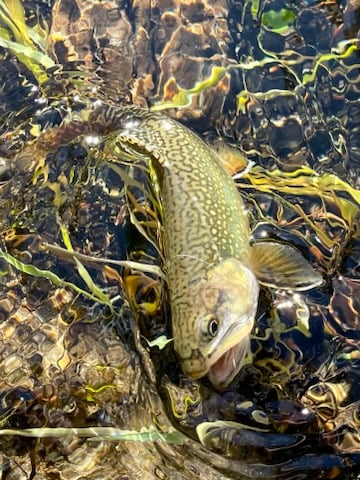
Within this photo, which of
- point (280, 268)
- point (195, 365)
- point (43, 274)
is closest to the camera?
point (195, 365)

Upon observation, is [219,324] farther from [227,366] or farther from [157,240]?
[157,240]

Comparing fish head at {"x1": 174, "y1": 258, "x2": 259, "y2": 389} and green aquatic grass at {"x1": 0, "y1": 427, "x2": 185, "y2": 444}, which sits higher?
fish head at {"x1": 174, "y1": 258, "x2": 259, "y2": 389}

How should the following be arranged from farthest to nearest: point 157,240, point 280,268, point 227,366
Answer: point 157,240 → point 280,268 → point 227,366

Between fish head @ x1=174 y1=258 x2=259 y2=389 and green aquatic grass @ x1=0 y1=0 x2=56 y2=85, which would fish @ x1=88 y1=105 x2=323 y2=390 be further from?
green aquatic grass @ x1=0 y1=0 x2=56 y2=85

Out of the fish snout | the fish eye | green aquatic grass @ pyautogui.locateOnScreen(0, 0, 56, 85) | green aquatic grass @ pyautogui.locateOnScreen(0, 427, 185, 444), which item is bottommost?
green aquatic grass @ pyautogui.locateOnScreen(0, 427, 185, 444)

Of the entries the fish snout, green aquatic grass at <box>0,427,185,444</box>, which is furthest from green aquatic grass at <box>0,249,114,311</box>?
the fish snout

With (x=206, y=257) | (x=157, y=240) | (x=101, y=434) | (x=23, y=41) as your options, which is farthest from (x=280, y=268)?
(x=23, y=41)

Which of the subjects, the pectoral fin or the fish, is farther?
the pectoral fin

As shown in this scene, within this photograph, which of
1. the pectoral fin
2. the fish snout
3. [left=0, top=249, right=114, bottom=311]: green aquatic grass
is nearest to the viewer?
the fish snout
